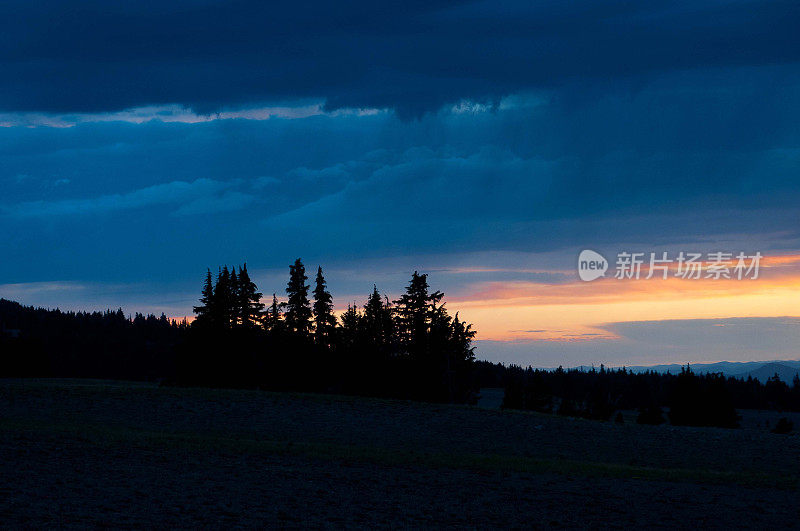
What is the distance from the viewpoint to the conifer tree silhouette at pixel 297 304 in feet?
276

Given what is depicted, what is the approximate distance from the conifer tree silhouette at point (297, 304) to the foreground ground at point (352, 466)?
29.8 meters

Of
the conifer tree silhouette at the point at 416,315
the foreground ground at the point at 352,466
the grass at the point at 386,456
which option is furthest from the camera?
the conifer tree silhouette at the point at 416,315

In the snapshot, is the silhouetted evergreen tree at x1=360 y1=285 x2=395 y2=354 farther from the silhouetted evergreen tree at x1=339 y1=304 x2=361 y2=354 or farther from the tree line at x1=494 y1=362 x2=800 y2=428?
the tree line at x1=494 y1=362 x2=800 y2=428

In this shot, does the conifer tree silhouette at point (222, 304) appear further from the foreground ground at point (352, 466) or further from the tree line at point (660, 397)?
the tree line at point (660, 397)

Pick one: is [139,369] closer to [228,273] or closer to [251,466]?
[228,273]

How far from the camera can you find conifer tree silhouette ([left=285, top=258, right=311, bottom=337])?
84.1 metres

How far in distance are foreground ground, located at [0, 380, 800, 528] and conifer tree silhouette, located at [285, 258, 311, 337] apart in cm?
2985

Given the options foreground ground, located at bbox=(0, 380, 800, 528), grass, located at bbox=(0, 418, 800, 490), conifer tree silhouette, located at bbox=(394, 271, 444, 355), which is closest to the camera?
foreground ground, located at bbox=(0, 380, 800, 528)

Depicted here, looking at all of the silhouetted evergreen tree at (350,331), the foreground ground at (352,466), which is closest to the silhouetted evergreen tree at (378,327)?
the silhouetted evergreen tree at (350,331)

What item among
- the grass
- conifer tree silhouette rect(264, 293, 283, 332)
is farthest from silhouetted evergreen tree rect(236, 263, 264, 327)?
the grass

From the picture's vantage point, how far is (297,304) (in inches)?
3329

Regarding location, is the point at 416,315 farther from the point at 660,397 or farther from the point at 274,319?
the point at 660,397

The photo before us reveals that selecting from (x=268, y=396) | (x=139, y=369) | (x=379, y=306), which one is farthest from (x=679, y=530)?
(x=139, y=369)

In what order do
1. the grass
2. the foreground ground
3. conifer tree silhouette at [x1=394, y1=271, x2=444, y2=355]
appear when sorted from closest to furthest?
the foreground ground → the grass → conifer tree silhouette at [x1=394, y1=271, x2=444, y2=355]
